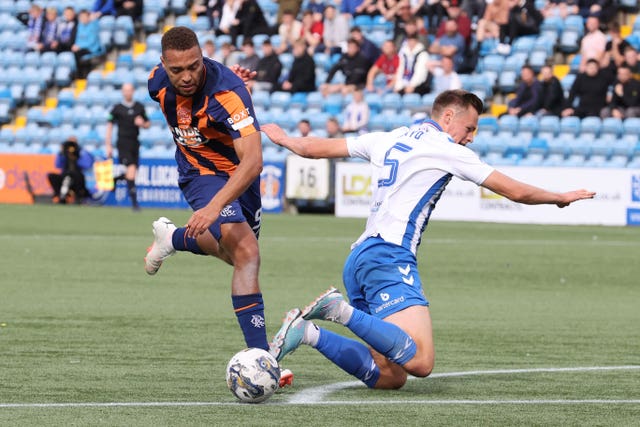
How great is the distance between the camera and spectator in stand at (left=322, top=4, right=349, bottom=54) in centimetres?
2848

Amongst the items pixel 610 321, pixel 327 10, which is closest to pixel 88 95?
pixel 327 10

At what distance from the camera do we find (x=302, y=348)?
9078 mm

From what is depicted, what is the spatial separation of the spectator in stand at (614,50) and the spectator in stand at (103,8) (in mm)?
12380

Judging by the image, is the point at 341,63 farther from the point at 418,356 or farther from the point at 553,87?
the point at 418,356

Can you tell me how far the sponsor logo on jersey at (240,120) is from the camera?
731 centimetres

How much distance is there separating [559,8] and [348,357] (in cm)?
2024

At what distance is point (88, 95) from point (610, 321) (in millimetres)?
22206

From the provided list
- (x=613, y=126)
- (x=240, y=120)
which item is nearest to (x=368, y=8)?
(x=613, y=126)

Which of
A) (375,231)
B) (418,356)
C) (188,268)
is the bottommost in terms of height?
(188,268)

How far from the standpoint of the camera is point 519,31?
87.2ft

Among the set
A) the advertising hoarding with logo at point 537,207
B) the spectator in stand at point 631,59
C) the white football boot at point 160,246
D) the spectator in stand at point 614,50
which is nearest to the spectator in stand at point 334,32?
the advertising hoarding with logo at point 537,207

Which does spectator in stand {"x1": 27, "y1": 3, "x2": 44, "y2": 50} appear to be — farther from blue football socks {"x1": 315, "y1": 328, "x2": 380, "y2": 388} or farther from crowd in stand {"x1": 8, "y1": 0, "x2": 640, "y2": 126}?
blue football socks {"x1": 315, "y1": 328, "x2": 380, "y2": 388}

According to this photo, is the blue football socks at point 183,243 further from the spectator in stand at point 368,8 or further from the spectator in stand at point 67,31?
the spectator in stand at point 67,31

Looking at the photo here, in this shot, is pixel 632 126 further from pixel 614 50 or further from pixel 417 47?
pixel 417 47
